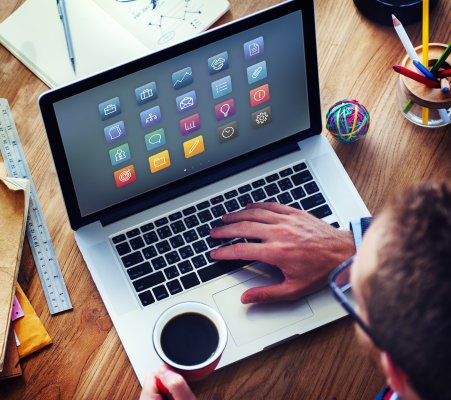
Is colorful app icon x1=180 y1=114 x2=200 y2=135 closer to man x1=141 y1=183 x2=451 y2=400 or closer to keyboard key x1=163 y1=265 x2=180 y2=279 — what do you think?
keyboard key x1=163 y1=265 x2=180 y2=279

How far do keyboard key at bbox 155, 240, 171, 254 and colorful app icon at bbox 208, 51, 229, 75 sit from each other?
0.90 ft

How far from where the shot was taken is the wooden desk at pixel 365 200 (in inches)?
45.8

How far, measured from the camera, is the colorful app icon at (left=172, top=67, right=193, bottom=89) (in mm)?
1112

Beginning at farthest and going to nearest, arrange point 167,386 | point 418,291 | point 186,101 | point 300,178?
point 300,178 → point 186,101 → point 167,386 → point 418,291

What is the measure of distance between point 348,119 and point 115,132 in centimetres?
38

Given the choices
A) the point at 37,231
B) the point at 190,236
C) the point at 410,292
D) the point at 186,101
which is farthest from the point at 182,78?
the point at 410,292

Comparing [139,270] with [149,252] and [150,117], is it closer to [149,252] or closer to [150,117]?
[149,252]

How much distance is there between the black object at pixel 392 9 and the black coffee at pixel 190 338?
0.65m

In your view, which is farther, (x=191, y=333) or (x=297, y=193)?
(x=297, y=193)

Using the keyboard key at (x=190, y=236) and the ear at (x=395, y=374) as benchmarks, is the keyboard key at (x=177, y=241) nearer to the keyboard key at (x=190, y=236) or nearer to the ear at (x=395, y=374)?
the keyboard key at (x=190, y=236)

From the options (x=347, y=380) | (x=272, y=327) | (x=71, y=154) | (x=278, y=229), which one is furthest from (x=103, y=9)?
(x=347, y=380)

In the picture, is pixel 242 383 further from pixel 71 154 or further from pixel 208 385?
pixel 71 154

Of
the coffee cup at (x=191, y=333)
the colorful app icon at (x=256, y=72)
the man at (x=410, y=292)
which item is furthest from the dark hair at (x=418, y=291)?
the colorful app icon at (x=256, y=72)

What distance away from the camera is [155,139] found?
117 cm
